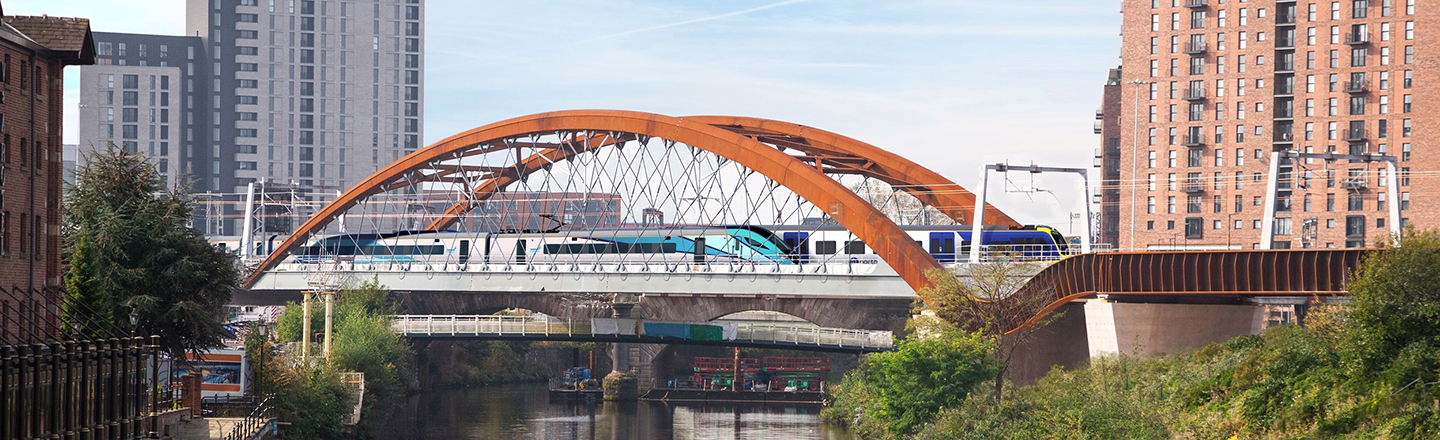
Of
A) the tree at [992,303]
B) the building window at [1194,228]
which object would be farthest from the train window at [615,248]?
the building window at [1194,228]

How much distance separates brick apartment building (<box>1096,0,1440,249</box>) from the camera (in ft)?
372

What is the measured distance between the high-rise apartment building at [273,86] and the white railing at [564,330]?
4082 inches

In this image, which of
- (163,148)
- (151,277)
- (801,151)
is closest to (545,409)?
(801,151)

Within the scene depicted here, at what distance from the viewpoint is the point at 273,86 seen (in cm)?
19188

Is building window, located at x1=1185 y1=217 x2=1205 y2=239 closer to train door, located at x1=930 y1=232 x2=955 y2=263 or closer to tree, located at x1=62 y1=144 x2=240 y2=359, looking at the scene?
train door, located at x1=930 y1=232 x2=955 y2=263

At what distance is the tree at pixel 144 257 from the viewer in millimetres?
47719

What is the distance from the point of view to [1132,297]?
52031 mm

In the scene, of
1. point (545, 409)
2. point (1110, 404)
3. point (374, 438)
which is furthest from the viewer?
point (545, 409)

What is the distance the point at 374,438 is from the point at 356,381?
20.0 ft

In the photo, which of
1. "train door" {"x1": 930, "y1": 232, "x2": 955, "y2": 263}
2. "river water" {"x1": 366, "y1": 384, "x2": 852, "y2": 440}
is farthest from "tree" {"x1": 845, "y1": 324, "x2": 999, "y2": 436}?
"train door" {"x1": 930, "y1": 232, "x2": 955, "y2": 263}

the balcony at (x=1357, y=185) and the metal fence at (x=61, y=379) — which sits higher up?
the balcony at (x=1357, y=185)

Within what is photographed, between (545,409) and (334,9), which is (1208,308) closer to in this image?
(545,409)

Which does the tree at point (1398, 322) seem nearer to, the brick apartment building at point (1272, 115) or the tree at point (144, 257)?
the tree at point (144, 257)

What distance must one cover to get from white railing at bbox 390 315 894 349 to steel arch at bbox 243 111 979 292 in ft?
27.7
